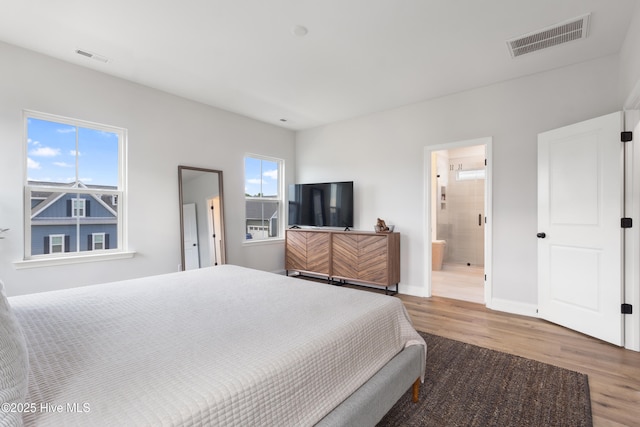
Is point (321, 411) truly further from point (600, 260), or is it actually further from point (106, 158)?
point (106, 158)

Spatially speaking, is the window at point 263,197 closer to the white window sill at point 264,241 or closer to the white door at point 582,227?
the white window sill at point 264,241

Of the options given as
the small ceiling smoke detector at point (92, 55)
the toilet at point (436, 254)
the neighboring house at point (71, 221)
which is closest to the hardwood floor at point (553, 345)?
the toilet at point (436, 254)

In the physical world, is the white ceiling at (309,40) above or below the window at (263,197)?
above

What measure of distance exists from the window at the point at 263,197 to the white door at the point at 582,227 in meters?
3.89

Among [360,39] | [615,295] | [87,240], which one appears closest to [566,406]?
[615,295]

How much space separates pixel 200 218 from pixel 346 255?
218 cm

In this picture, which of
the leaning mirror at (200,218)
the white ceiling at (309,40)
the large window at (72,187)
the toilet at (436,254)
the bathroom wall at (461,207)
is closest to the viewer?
the white ceiling at (309,40)

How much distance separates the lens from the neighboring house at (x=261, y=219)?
16.6 ft

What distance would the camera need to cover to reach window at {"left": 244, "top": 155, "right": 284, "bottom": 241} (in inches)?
200

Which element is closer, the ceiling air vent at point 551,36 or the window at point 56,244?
the ceiling air vent at point 551,36

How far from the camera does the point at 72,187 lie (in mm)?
3260

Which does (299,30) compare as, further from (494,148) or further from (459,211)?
(459,211)

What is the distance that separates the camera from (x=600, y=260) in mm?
2848

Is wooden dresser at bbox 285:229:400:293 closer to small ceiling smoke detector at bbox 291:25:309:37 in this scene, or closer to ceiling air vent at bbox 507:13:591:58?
ceiling air vent at bbox 507:13:591:58
